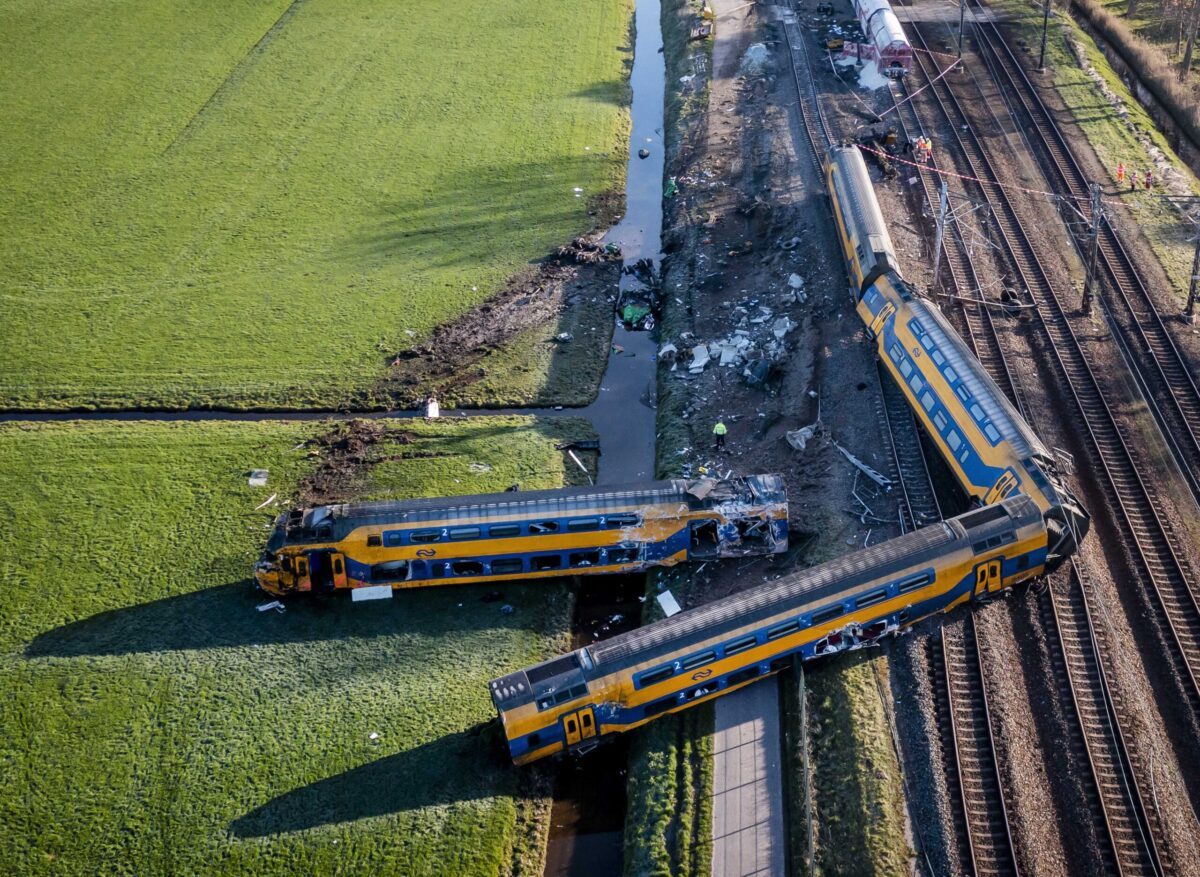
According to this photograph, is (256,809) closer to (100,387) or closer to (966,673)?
(966,673)

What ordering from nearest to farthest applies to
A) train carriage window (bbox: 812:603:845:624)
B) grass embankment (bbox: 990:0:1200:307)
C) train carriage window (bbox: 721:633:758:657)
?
train carriage window (bbox: 721:633:758:657), train carriage window (bbox: 812:603:845:624), grass embankment (bbox: 990:0:1200:307)

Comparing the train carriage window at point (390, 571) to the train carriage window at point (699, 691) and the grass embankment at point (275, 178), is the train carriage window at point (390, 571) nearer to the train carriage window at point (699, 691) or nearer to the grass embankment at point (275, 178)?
the train carriage window at point (699, 691)

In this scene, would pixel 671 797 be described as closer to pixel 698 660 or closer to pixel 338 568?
pixel 698 660

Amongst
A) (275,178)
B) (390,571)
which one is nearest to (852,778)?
(390,571)

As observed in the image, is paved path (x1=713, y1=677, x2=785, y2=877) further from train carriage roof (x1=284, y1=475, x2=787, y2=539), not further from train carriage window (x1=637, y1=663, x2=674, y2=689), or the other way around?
train carriage roof (x1=284, y1=475, x2=787, y2=539)

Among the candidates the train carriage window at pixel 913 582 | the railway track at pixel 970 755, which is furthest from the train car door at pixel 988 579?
the train carriage window at pixel 913 582

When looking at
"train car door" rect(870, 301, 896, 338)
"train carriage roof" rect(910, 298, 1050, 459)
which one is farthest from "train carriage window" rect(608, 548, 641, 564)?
"train car door" rect(870, 301, 896, 338)

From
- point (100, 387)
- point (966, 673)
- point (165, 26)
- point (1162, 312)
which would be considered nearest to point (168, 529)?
point (100, 387)
